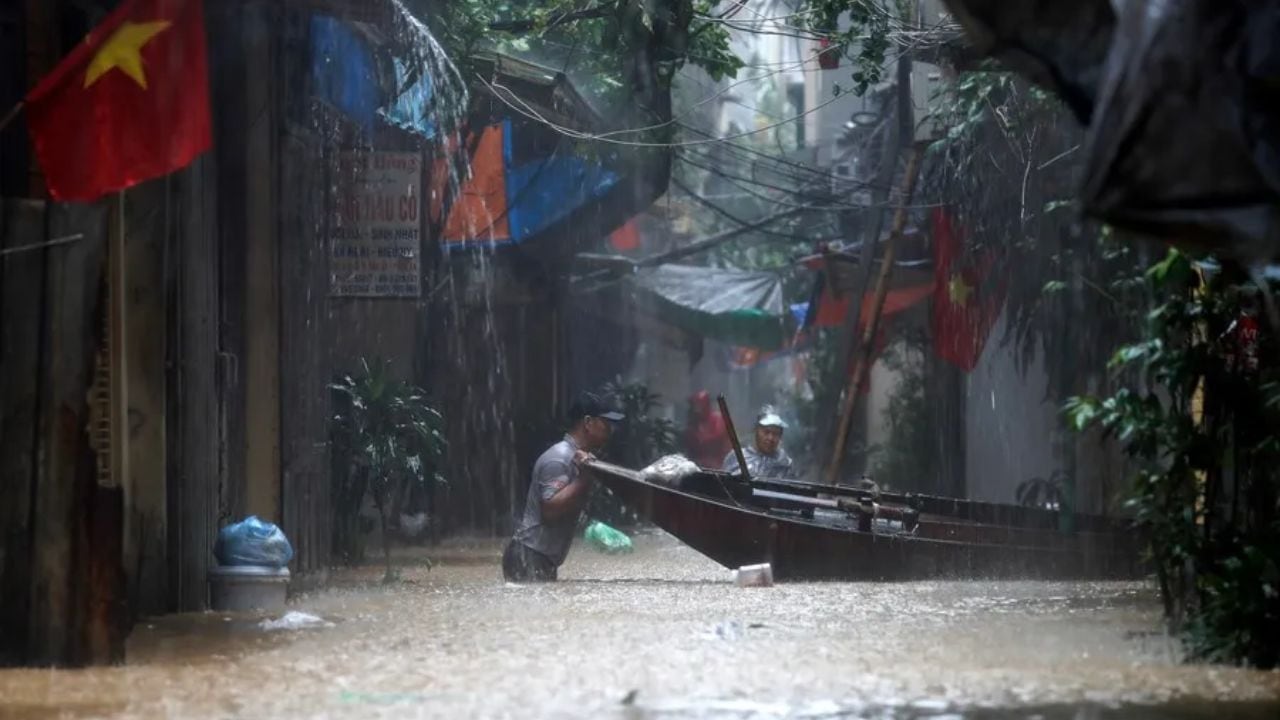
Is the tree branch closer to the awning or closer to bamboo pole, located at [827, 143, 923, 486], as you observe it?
the awning

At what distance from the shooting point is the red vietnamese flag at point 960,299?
16.0 meters

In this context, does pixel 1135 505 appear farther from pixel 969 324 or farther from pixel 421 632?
pixel 969 324

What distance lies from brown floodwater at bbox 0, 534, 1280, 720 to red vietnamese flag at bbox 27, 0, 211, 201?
214 centimetres

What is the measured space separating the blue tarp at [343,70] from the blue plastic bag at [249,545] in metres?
3.96

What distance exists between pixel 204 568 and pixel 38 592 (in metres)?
3.04

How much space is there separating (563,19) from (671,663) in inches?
354

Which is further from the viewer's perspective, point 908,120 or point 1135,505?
point 908,120

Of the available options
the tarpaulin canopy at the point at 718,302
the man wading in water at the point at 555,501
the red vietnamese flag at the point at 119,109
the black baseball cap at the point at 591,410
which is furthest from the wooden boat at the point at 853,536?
the tarpaulin canopy at the point at 718,302

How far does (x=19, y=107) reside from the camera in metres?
6.66

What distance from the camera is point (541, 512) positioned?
39.8ft

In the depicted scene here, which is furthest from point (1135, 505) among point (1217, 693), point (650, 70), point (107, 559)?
point (650, 70)

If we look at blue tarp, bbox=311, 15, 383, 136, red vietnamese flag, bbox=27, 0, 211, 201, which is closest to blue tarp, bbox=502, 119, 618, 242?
blue tarp, bbox=311, 15, 383, 136

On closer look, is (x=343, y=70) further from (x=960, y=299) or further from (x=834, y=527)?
(x=960, y=299)

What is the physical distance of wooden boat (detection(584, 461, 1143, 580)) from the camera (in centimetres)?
1214
